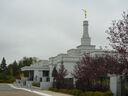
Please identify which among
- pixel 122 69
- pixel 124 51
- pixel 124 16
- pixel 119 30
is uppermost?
pixel 124 16

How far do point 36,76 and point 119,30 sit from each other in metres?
38.5

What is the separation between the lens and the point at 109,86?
61.1ft

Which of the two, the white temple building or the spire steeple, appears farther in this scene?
the spire steeple

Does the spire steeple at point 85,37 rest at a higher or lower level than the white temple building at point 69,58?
higher

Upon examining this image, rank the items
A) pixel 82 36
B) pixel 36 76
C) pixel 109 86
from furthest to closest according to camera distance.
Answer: pixel 36 76
pixel 82 36
pixel 109 86

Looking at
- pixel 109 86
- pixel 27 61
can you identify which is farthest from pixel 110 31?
pixel 27 61

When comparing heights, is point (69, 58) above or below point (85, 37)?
below

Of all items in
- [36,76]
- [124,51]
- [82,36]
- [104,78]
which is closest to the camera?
[124,51]

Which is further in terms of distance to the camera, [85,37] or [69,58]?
[85,37]

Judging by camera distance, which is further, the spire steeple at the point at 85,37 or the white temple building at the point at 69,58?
the spire steeple at the point at 85,37

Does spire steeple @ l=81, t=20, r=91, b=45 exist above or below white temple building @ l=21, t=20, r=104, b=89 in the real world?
above

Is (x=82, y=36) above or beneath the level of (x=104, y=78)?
above

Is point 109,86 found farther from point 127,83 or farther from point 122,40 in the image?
point 122,40

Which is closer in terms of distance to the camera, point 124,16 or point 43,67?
point 124,16
